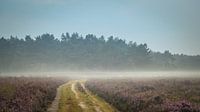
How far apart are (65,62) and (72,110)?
16666 cm

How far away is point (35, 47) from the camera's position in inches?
7657

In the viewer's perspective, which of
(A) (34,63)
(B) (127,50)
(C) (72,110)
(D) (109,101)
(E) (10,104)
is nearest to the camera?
(E) (10,104)

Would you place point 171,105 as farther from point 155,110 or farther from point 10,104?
point 10,104

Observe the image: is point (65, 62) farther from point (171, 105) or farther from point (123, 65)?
point (171, 105)

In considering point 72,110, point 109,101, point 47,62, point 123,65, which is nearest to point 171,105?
point 72,110

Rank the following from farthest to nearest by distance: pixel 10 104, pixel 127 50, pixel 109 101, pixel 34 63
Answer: pixel 127 50 → pixel 34 63 → pixel 109 101 → pixel 10 104

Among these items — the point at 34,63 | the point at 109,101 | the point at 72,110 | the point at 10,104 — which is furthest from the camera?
the point at 34,63

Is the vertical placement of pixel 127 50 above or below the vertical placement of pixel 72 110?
above

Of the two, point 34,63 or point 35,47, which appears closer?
point 34,63

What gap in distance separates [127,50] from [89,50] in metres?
22.8

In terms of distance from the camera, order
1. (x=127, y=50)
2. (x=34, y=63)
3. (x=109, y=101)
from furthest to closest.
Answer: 1. (x=127, y=50)
2. (x=34, y=63)
3. (x=109, y=101)

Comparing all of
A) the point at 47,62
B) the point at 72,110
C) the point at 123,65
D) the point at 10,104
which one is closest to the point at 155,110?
the point at 72,110

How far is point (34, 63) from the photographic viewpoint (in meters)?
179

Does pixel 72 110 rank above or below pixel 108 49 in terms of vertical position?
below
